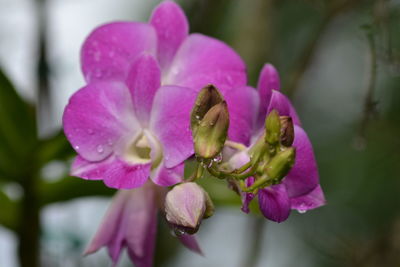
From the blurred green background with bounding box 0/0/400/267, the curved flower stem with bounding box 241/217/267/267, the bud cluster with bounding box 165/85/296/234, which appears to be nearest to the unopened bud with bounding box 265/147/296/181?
the bud cluster with bounding box 165/85/296/234

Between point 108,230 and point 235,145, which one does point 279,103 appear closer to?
point 235,145

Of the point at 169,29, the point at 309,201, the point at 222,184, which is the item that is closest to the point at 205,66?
the point at 169,29

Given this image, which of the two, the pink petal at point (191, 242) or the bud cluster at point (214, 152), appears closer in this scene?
the bud cluster at point (214, 152)

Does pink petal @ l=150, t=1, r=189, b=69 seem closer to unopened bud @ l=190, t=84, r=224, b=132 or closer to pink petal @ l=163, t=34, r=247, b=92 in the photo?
pink petal @ l=163, t=34, r=247, b=92

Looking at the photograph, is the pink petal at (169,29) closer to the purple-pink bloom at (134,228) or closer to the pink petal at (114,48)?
the pink petal at (114,48)

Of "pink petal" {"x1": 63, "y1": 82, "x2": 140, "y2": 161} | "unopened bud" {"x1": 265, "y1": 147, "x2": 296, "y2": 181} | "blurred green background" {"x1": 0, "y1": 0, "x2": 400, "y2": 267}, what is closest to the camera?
"unopened bud" {"x1": 265, "y1": 147, "x2": 296, "y2": 181}

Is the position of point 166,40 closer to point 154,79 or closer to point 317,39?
point 154,79

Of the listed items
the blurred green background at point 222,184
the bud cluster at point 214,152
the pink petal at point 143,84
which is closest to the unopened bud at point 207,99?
the bud cluster at point 214,152
